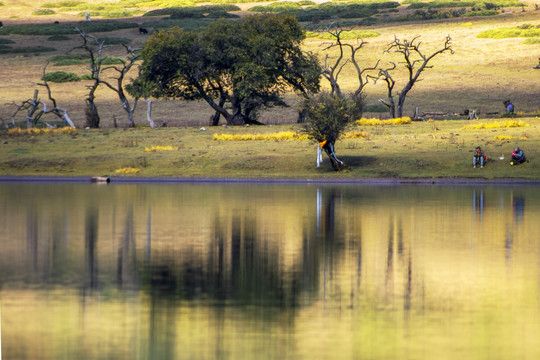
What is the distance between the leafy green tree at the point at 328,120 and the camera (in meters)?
44.2

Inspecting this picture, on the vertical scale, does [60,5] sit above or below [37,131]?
above

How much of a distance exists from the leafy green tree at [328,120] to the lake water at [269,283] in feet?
54.5

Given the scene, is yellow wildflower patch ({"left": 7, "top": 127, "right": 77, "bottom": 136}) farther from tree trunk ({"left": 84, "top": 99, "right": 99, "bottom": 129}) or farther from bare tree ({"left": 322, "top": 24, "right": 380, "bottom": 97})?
bare tree ({"left": 322, "top": 24, "right": 380, "bottom": 97})

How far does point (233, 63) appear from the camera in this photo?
63.0 metres

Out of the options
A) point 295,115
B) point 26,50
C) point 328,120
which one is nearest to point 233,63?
point 295,115

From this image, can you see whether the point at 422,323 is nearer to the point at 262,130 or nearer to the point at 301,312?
the point at 301,312

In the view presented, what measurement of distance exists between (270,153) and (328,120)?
489cm

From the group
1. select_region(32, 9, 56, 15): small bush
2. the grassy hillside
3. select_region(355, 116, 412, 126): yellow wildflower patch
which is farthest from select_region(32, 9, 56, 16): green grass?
select_region(355, 116, 412, 126): yellow wildflower patch

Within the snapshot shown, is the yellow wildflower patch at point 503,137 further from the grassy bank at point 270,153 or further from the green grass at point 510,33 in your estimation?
the green grass at point 510,33

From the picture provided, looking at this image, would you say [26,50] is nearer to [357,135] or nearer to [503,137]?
[357,135]

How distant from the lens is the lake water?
10664mm

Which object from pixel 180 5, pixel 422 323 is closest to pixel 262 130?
pixel 422 323

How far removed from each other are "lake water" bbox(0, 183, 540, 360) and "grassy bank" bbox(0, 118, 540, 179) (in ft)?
52.0

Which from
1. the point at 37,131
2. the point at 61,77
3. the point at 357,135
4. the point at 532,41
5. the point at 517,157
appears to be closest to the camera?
the point at 517,157
